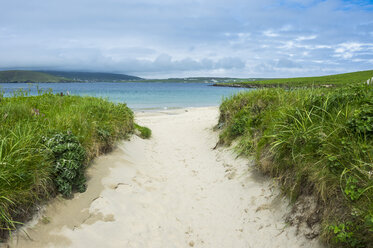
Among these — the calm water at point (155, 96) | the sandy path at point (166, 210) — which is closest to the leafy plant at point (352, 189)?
the sandy path at point (166, 210)

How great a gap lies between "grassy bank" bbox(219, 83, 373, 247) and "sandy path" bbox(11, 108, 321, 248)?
0.47m

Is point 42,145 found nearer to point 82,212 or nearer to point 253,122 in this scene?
point 82,212

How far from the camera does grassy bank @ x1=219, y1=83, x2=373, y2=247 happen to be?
285cm

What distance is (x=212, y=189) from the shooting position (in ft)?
20.1

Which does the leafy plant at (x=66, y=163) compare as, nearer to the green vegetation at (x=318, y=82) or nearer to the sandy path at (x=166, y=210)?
the sandy path at (x=166, y=210)

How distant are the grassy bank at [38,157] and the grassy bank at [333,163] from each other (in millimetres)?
4109

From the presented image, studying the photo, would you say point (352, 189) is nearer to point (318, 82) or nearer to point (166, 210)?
point (166, 210)

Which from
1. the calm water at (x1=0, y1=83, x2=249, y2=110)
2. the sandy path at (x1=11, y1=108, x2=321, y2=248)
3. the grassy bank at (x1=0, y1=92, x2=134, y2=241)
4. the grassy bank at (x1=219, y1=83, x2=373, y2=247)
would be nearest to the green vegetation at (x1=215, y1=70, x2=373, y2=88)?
the grassy bank at (x1=219, y1=83, x2=373, y2=247)

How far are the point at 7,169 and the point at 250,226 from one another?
415 cm

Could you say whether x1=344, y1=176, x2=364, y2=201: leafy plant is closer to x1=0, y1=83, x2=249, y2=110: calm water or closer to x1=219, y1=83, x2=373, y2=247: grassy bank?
x1=219, y1=83, x2=373, y2=247: grassy bank

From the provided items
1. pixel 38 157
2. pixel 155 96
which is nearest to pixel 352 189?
pixel 38 157

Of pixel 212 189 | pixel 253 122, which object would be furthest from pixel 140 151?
pixel 253 122

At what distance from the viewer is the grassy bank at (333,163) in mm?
2848

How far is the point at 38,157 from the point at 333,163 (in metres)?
4.80
